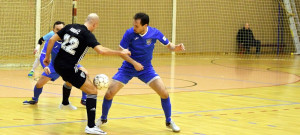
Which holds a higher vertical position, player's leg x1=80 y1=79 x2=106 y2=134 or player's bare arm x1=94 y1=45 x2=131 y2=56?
player's bare arm x1=94 y1=45 x2=131 y2=56

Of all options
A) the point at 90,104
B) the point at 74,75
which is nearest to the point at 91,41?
the point at 74,75

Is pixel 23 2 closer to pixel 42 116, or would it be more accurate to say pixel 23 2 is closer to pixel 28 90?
pixel 28 90

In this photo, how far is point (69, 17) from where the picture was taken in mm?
19594

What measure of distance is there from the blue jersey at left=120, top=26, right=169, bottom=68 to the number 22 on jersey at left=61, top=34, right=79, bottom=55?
674mm

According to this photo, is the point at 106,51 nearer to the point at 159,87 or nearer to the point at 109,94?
the point at 109,94

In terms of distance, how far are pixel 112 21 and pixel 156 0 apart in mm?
2426

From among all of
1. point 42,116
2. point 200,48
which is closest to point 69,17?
point 200,48

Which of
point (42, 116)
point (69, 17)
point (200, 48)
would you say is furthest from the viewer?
point (200, 48)

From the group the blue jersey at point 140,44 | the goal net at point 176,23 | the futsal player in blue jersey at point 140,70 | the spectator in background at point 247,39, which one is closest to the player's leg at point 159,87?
the futsal player in blue jersey at point 140,70

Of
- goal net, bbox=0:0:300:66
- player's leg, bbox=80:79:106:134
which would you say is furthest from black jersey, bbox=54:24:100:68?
goal net, bbox=0:0:300:66

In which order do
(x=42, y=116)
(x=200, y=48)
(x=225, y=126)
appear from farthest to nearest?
1. (x=200, y=48)
2. (x=42, y=116)
3. (x=225, y=126)

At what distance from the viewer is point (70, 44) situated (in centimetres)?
627

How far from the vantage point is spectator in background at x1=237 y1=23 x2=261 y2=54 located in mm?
24609

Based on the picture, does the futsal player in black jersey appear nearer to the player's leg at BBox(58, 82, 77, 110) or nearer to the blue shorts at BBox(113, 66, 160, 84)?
the blue shorts at BBox(113, 66, 160, 84)
